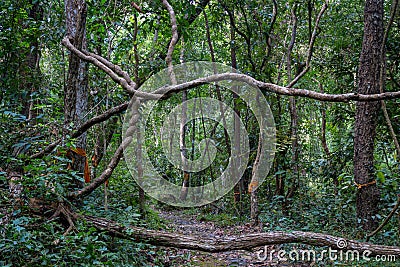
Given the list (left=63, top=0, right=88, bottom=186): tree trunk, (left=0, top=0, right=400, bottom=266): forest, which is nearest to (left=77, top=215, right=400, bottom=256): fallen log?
(left=0, top=0, right=400, bottom=266): forest

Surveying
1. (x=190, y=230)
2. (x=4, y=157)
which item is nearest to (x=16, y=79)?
(x=4, y=157)

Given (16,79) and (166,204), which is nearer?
Result: (16,79)

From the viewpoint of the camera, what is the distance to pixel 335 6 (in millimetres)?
8516

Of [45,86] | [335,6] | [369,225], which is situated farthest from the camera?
[335,6]

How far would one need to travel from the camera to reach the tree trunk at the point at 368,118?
A: 5.80m

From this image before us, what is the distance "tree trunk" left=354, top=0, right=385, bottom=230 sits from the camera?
228 inches

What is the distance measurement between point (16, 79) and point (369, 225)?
584 cm

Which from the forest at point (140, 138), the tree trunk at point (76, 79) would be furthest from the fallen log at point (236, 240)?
the tree trunk at point (76, 79)

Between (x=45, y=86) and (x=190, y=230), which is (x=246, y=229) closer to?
(x=190, y=230)

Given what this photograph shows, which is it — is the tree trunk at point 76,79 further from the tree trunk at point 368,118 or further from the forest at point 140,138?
the tree trunk at point 368,118

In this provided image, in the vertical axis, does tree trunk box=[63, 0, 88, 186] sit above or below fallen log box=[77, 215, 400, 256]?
above

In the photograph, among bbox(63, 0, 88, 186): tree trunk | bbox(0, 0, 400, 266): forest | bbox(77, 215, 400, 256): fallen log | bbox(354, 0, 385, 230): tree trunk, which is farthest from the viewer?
bbox(354, 0, 385, 230): tree trunk

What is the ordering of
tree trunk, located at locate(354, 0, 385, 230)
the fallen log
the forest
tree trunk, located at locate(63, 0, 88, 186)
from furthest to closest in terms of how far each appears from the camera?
tree trunk, located at locate(354, 0, 385, 230)
tree trunk, located at locate(63, 0, 88, 186)
the fallen log
the forest

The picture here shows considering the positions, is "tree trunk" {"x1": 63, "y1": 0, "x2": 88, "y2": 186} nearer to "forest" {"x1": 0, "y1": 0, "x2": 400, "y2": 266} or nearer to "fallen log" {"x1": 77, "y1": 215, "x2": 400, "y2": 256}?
"forest" {"x1": 0, "y1": 0, "x2": 400, "y2": 266}
